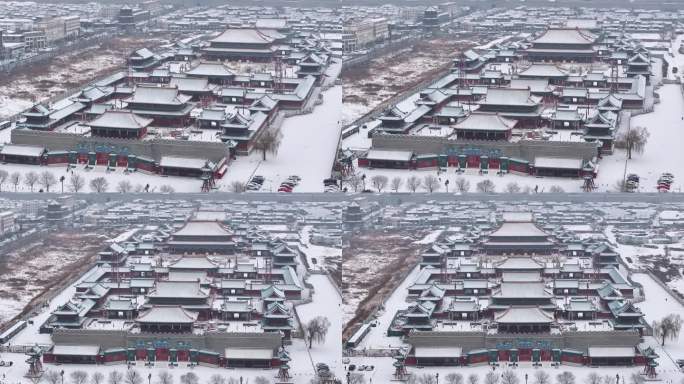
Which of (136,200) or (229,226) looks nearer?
(136,200)

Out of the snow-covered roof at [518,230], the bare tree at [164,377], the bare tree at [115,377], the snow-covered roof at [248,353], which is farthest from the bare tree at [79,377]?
the snow-covered roof at [518,230]

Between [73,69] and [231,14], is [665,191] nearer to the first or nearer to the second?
[73,69]

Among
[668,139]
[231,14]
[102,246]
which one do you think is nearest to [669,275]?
[668,139]

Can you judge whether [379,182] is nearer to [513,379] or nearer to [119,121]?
[119,121]

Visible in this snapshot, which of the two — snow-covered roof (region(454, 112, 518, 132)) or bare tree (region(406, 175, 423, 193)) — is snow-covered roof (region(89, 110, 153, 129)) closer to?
bare tree (region(406, 175, 423, 193))

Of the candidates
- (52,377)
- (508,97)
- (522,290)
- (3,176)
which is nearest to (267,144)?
(3,176)

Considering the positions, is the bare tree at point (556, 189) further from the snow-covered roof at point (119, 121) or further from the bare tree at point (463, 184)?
the snow-covered roof at point (119, 121)
